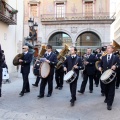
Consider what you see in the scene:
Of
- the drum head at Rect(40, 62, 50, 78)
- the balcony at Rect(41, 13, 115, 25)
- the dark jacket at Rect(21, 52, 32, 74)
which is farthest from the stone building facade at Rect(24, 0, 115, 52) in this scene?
the drum head at Rect(40, 62, 50, 78)

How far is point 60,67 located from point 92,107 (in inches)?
144

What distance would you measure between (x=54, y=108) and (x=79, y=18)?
81.4ft

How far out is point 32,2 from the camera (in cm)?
3200

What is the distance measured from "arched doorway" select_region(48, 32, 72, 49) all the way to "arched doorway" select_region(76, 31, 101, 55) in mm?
1392

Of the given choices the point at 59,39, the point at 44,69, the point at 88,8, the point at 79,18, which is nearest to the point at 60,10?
the point at 79,18

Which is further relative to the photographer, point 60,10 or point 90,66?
point 60,10

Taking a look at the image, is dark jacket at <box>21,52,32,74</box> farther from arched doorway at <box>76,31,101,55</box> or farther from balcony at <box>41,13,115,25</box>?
arched doorway at <box>76,31,101,55</box>

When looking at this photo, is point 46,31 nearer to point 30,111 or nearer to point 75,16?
point 75,16

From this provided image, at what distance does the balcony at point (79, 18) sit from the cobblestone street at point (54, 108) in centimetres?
2283

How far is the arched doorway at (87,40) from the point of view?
3142cm

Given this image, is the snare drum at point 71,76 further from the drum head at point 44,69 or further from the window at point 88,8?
the window at point 88,8

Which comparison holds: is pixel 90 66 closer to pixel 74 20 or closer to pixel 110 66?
pixel 110 66

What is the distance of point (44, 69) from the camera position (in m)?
7.58

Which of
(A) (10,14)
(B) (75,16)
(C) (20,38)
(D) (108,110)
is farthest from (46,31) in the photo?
(D) (108,110)
